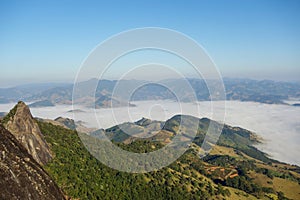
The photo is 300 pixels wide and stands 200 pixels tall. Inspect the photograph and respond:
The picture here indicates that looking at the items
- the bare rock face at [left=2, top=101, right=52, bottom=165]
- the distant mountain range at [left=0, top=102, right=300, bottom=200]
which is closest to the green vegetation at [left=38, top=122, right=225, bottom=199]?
the distant mountain range at [left=0, top=102, right=300, bottom=200]

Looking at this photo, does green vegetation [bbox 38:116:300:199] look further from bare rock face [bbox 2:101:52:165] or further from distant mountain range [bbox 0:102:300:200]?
bare rock face [bbox 2:101:52:165]

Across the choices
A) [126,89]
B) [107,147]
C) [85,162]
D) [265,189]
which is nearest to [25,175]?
[126,89]

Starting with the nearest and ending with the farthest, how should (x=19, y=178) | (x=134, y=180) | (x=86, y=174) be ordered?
(x=19, y=178)
(x=86, y=174)
(x=134, y=180)

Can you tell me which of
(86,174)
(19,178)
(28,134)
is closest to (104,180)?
(86,174)

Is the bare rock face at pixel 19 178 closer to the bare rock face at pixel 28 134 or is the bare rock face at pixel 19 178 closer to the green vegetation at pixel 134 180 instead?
the bare rock face at pixel 28 134

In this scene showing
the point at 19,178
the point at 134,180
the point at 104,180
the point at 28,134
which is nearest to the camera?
the point at 19,178

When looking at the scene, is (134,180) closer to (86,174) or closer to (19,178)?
(86,174)

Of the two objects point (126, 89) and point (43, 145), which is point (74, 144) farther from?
point (126, 89)
